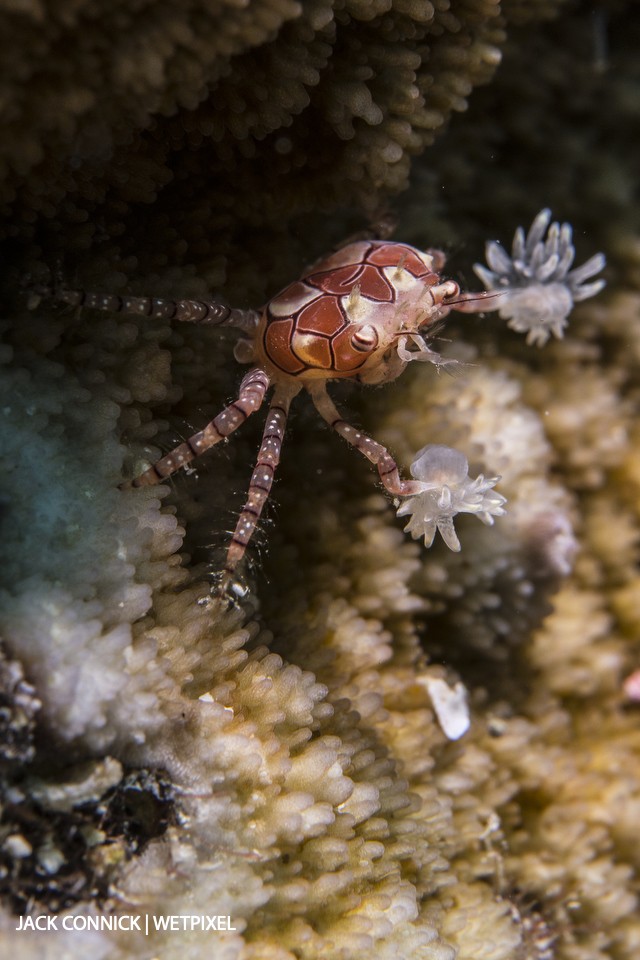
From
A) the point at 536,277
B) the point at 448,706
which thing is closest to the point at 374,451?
the point at 448,706

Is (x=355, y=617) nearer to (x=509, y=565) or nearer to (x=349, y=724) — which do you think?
(x=349, y=724)

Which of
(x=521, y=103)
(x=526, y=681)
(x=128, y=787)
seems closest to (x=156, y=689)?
(x=128, y=787)

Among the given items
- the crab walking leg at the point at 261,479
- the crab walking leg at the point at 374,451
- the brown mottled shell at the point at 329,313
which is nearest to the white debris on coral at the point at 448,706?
the crab walking leg at the point at 374,451

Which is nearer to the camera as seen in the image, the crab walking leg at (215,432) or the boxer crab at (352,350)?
the crab walking leg at (215,432)

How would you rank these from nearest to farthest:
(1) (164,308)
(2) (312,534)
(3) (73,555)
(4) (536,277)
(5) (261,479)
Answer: (3) (73,555)
(1) (164,308)
(5) (261,479)
(2) (312,534)
(4) (536,277)

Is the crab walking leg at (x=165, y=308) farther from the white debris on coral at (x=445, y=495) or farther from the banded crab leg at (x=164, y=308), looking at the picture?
the white debris on coral at (x=445, y=495)

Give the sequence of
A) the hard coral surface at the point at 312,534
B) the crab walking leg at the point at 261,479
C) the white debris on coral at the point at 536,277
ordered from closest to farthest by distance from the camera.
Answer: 1. the hard coral surface at the point at 312,534
2. the crab walking leg at the point at 261,479
3. the white debris on coral at the point at 536,277

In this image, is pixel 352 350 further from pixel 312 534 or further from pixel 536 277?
pixel 536 277

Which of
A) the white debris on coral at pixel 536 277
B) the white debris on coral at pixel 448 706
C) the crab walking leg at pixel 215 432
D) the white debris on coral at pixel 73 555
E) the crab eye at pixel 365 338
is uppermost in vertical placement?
the white debris on coral at pixel 536 277
